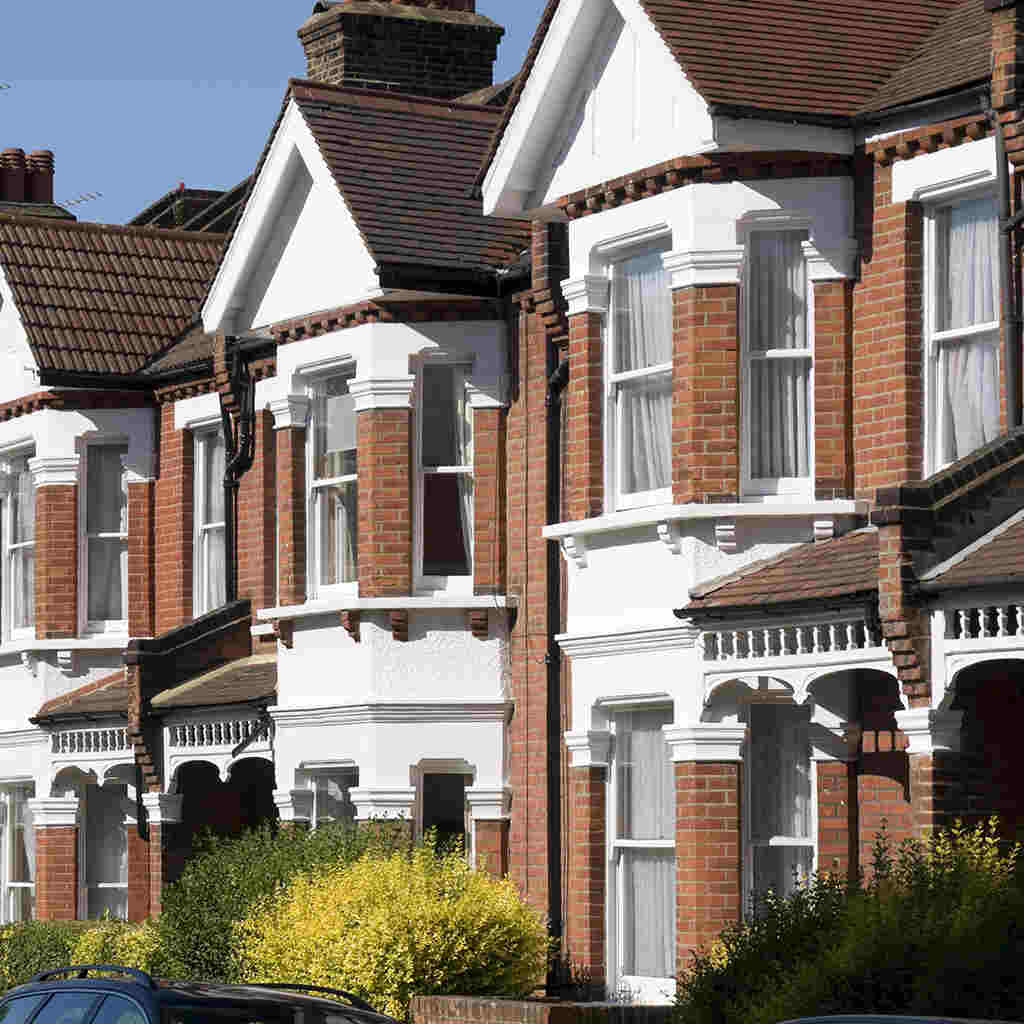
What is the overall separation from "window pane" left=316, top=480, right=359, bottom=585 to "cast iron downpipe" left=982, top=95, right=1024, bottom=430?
7.94m

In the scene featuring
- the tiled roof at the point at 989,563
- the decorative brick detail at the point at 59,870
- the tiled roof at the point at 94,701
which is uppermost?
the tiled roof at the point at 989,563

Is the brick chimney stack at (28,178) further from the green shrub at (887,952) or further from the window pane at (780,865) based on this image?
the green shrub at (887,952)

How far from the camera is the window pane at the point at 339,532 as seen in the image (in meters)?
24.5

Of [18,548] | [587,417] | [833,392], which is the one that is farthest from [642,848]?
[18,548]

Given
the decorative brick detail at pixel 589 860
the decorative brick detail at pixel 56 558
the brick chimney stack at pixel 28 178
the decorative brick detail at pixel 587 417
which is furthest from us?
the brick chimney stack at pixel 28 178

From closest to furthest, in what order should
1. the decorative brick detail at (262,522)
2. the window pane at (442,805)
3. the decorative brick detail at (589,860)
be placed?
the decorative brick detail at (589,860)
the window pane at (442,805)
the decorative brick detail at (262,522)

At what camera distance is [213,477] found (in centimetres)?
2934

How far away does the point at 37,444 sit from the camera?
30109 millimetres

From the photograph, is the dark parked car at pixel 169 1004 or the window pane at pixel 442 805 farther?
the window pane at pixel 442 805

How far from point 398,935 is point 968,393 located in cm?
595

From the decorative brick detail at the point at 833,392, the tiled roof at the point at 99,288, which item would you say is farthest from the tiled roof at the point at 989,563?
the tiled roof at the point at 99,288

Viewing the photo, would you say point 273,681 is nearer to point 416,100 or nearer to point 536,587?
point 536,587

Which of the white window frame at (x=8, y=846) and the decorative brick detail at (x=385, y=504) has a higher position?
the decorative brick detail at (x=385, y=504)

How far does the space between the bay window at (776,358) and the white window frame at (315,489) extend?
563 cm
